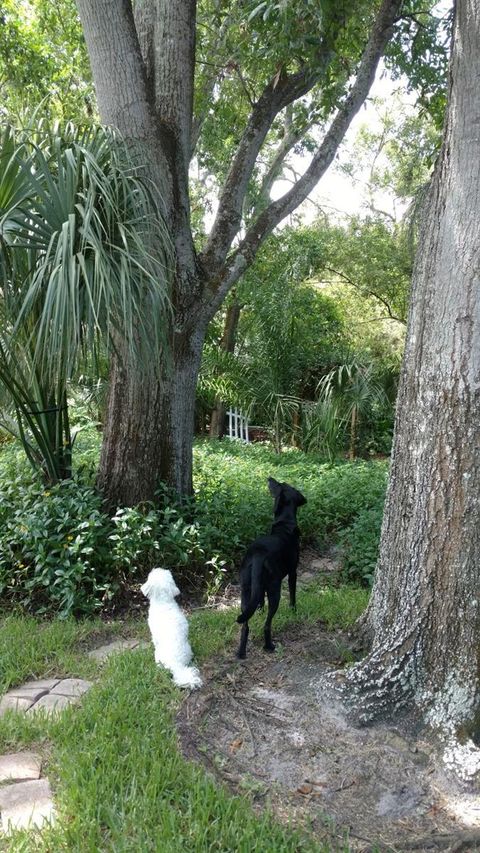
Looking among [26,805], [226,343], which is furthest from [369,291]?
[26,805]

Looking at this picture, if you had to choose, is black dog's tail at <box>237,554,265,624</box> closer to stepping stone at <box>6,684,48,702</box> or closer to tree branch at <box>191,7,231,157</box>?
stepping stone at <box>6,684,48,702</box>

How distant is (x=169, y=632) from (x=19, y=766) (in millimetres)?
951

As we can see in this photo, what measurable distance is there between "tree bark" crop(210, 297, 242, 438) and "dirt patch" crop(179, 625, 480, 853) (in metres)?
8.10

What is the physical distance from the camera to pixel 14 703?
3.25m

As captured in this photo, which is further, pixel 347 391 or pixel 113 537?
pixel 347 391

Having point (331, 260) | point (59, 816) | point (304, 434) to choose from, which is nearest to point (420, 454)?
point (59, 816)

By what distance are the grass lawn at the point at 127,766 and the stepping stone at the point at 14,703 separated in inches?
4.6

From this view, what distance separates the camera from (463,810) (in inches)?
96.7

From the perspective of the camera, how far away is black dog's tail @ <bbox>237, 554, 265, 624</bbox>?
3.23 meters

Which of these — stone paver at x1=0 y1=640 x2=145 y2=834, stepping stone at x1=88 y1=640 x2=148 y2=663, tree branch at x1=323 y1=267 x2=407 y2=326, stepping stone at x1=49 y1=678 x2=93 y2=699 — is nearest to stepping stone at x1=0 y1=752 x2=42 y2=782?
stone paver at x1=0 y1=640 x2=145 y2=834

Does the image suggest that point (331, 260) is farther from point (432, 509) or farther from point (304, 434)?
point (432, 509)

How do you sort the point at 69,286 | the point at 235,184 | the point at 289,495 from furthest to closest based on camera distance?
the point at 235,184
the point at 289,495
the point at 69,286

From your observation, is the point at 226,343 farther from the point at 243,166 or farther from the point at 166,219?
the point at 166,219

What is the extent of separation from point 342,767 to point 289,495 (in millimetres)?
1753
